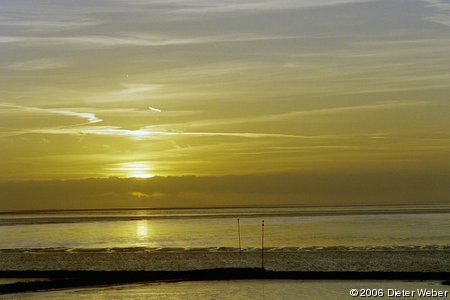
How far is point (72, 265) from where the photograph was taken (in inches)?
2175

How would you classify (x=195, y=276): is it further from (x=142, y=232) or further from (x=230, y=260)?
(x=142, y=232)

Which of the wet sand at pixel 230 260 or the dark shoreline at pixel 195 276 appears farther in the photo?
the wet sand at pixel 230 260

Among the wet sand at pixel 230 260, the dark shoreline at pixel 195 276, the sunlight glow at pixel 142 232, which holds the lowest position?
the sunlight glow at pixel 142 232

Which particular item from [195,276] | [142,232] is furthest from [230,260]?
[142,232]

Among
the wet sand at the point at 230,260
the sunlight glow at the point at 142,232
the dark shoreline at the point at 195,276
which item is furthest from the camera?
the sunlight glow at the point at 142,232

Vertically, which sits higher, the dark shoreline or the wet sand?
the dark shoreline

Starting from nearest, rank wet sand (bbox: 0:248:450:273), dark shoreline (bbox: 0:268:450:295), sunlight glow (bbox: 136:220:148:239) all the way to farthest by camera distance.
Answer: dark shoreline (bbox: 0:268:450:295) < wet sand (bbox: 0:248:450:273) < sunlight glow (bbox: 136:220:148:239)

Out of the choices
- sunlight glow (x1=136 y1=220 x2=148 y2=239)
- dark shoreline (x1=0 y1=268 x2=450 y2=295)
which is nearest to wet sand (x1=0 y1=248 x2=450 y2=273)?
dark shoreline (x1=0 y1=268 x2=450 y2=295)

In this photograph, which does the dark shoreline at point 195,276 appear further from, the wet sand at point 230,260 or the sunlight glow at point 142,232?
the sunlight glow at point 142,232

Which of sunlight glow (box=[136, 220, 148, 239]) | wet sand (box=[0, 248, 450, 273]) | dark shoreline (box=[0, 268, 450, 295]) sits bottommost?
sunlight glow (box=[136, 220, 148, 239])

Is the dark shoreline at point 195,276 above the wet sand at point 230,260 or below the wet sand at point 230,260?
above

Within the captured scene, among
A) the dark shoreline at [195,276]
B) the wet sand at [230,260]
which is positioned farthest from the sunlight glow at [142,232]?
the dark shoreline at [195,276]

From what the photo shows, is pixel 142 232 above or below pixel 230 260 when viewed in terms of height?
below

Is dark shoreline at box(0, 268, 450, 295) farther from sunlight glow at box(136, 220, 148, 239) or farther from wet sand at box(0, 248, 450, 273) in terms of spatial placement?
sunlight glow at box(136, 220, 148, 239)
